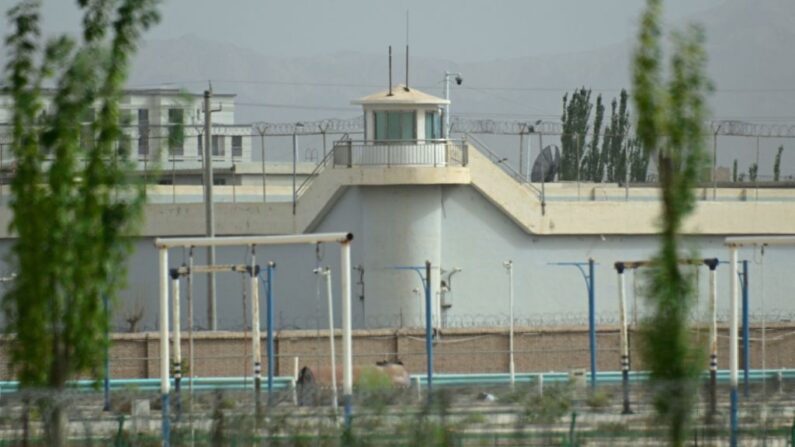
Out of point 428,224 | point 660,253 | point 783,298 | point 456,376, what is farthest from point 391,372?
point 660,253

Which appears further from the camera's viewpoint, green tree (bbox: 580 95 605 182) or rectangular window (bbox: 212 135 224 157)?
rectangular window (bbox: 212 135 224 157)

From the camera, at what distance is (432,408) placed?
1271 centimetres

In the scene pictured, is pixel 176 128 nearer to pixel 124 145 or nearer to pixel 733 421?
pixel 124 145

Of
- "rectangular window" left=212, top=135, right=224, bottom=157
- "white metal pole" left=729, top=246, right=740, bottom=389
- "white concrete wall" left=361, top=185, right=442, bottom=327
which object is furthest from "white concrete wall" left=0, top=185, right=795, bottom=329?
"rectangular window" left=212, top=135, right=224, bottom=157

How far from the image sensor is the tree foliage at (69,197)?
1264 cm

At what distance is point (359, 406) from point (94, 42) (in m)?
3.49

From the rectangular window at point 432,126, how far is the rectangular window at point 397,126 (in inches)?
14.1

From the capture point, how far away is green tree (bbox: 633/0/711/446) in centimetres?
Answer: 1044

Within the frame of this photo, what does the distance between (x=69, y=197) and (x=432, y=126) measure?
82.9ft

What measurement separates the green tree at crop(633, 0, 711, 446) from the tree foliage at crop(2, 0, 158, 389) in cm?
424

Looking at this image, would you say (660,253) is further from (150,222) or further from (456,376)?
(150,222)

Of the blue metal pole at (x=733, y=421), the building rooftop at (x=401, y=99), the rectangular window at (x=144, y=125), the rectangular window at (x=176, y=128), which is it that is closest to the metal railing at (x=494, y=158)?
the building rooftop at (x=401, y=99)

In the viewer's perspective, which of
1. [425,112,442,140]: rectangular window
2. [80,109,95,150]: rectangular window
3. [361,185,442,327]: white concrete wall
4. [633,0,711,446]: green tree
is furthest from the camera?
[361,185,442,327]: white concrete wall

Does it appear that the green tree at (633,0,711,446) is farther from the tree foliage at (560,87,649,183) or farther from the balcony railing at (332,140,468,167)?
the tree foliage at (560,87,649,183)
